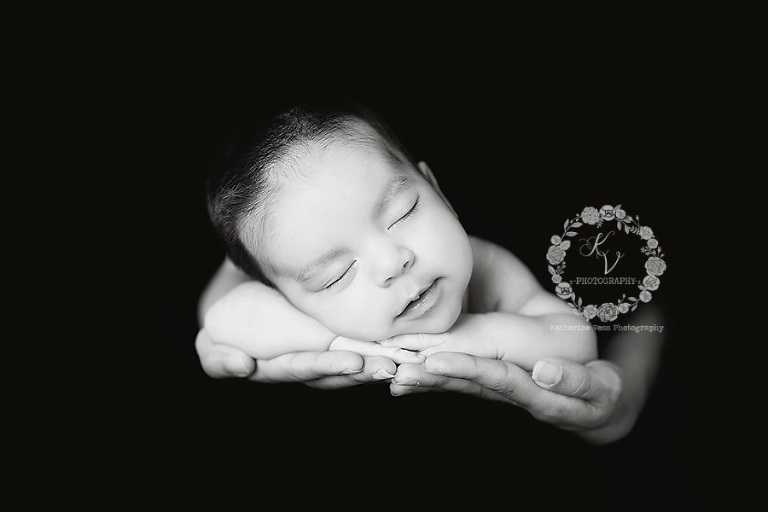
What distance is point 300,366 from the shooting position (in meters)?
1.00

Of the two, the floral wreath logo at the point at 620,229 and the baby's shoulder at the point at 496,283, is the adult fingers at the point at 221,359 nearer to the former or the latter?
the baby's shoulder at the point at 496,283

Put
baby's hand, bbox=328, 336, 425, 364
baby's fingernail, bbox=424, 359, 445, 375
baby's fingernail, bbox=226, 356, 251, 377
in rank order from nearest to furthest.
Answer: baby's fingernail, bbox=424, 359, 445, 375 → baby's hand, bbox=328, 336, 425, 364 → baby's fingernail, bbox=226, 356, 251, 377

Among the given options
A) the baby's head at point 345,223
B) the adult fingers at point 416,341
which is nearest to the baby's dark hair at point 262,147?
the baby's head at point 345,223

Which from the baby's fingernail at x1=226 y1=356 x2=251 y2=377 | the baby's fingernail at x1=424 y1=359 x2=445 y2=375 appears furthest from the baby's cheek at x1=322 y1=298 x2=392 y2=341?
the baby's fingernail at x1=226 y1=356 x2=251 y2=377

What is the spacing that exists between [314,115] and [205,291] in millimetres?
701

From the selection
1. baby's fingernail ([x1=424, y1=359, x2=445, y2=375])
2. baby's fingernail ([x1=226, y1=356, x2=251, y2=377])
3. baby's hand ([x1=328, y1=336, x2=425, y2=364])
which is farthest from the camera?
baby's fingernail ([x1=226, y1=356, x2=251, y2=377])

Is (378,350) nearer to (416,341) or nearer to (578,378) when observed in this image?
(416,341)

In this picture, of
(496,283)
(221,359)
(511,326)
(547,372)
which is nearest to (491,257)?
(496,283)

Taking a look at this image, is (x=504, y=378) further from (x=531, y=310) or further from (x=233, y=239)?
(x=233, y=239)

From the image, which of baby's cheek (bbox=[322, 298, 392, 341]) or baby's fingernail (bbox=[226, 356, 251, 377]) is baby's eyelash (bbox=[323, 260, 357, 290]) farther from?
baby's fingernail (bbox=[226, 356, 251, 377])

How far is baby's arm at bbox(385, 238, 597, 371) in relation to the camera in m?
0.99

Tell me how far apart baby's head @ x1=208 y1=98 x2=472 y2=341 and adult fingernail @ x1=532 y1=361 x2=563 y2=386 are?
0.48 feet

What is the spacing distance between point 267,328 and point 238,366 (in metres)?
0.08

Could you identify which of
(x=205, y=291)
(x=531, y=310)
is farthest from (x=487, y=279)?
(x=205, y=291)
